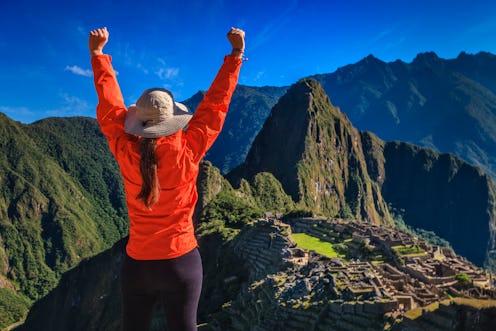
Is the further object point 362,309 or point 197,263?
point 362,309

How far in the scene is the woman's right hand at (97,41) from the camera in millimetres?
3988

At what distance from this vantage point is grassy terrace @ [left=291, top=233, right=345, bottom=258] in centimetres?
3464

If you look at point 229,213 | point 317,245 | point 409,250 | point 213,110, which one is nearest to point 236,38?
point 213,110

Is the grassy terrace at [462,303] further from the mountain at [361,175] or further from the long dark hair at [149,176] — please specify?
the mountain at [361,175]

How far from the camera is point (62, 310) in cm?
7944

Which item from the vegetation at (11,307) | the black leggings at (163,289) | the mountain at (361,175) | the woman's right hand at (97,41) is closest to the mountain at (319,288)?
the black leggings at (163,289)

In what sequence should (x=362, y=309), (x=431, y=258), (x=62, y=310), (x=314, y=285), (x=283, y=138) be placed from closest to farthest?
(x=362, y=309), (x=314, y=285), (x=431, y=258), (x=62, y=310), (x=283, y=138)

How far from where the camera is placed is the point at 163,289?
3.82 metres

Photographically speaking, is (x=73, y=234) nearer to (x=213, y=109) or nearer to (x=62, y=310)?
(x=62, y=310)

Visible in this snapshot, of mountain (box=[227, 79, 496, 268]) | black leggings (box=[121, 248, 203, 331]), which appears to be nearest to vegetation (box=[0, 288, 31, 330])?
mountain (box=[227, 79, 496, 268])

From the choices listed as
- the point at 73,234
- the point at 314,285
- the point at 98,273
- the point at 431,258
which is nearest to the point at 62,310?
the point at 98,273

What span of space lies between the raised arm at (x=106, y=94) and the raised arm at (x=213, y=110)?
651mm

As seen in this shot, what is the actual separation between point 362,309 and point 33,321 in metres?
87.4

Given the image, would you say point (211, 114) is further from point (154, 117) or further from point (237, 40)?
point (237, 40)
